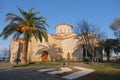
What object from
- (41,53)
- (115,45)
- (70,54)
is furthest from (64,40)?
(115,45)

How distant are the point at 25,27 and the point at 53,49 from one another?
817 inches

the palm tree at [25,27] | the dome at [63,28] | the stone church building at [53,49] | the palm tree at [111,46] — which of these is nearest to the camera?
the palm tree at [25,27]

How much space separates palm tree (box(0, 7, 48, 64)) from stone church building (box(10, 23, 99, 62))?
14989 mm

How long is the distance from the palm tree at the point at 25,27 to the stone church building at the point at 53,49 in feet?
49.2

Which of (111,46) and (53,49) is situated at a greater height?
(111,46)

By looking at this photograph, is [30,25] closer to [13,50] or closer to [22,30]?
[22,30]

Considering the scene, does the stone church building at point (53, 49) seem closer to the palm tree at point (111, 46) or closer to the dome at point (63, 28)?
the dome at point (63, 28)

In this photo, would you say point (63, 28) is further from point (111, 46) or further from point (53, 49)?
point (111, 46)

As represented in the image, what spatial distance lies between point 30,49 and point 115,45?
2407 cm

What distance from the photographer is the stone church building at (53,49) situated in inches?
1800

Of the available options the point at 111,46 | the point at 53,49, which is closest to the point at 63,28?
the point at 53,49

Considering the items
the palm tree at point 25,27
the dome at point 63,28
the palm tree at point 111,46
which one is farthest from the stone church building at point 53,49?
the palm tree at point 25,27

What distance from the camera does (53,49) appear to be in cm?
4919

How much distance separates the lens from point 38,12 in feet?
101
